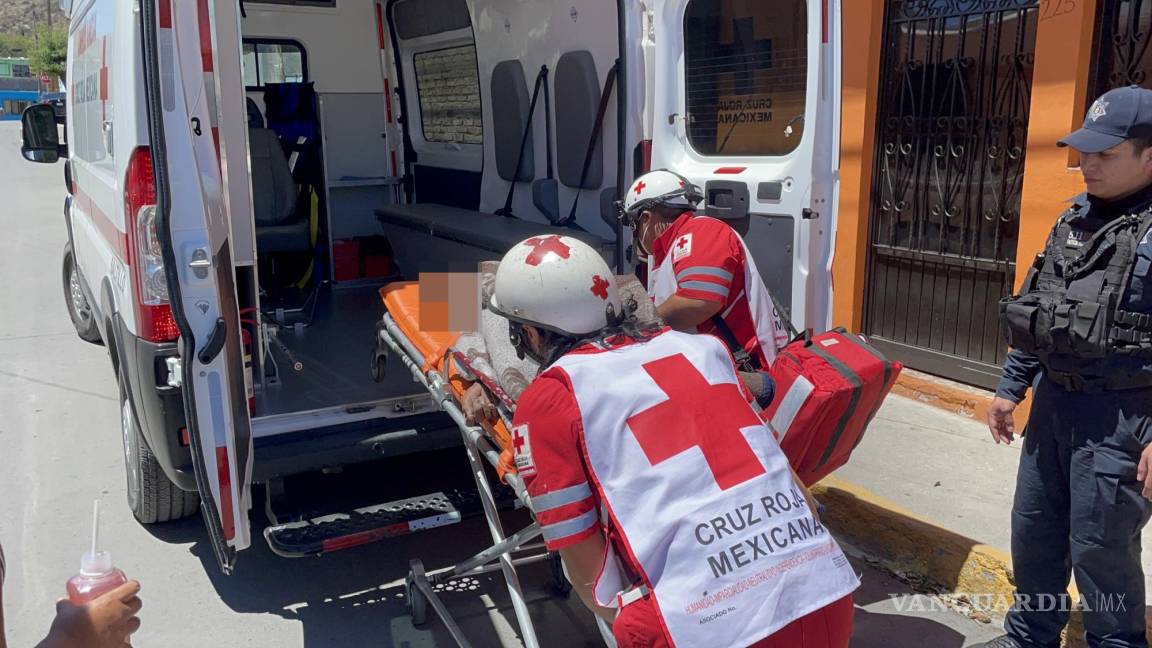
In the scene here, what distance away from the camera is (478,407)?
8.83ft

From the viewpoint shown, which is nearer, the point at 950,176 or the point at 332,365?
the point at 332,365

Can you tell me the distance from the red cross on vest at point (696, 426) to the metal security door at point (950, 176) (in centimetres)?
384

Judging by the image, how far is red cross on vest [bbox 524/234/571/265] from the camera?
2.15m

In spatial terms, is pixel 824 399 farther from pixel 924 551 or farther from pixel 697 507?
pixel 924 551

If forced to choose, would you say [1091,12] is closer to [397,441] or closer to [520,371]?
[520,371]

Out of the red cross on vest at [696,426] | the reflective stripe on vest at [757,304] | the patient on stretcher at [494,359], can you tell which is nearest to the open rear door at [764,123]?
the reflective stripe on vest at [757,304]

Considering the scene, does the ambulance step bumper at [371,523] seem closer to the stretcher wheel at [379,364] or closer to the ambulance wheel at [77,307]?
the stretcher wheel at [379,364]

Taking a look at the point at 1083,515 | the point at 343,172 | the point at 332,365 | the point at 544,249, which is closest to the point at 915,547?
the point at 1083,515

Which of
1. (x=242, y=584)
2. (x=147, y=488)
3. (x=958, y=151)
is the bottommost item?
(x=242, y=584)

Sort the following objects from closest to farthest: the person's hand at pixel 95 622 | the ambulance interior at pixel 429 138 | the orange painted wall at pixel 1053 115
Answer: the person's hand at pixel 95 622, the ambulance interior at pixel 429 138, the orange painted wall at pixel 1053 115

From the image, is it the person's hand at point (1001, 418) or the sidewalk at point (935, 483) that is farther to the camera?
the sidewalk at point (935, 483)

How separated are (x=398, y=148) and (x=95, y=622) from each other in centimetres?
595

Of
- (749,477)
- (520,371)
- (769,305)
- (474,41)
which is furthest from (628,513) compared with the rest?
(474,41)

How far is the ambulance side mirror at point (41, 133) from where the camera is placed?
18.2 feet
